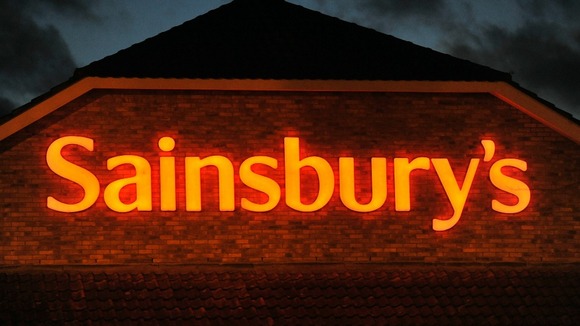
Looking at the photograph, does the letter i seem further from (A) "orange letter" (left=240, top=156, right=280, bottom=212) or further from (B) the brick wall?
(A) "orange letter" (left=240, top=156, right=280, bottom=212)

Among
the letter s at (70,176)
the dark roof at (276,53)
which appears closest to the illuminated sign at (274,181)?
the letter s at (70,176)

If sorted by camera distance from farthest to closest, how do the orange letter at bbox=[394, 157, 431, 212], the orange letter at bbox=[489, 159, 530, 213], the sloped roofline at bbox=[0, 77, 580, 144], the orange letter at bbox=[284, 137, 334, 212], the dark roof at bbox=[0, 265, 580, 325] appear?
the orange letter at bbox=[489, 159, 530, 213]
the orange letter at bbox=[394, 157, 431, 212]
the orange letter at bbox=[284, 137, 334, 212]
the sloped roofline at bbox=[0, 77, 580, 144]
the dark roof at bbox=[0, 265, 580, 325]

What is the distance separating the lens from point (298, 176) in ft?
40.7

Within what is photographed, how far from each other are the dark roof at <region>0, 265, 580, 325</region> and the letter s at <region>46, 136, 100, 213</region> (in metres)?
1.03

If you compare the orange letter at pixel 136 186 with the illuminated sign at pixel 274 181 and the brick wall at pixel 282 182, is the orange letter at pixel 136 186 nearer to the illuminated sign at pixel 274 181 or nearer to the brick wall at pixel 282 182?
the illuminated sign at pixel 274 181

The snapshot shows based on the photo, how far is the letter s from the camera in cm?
1218

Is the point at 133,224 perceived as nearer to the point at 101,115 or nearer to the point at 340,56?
the point at 101,115

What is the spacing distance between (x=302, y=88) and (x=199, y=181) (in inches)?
86.2

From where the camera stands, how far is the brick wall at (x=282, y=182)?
1223 centimetres

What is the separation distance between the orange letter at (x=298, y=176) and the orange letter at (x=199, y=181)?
90cm

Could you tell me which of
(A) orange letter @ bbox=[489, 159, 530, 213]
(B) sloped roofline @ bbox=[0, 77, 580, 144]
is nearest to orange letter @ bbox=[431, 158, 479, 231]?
(A) orange letter @ bbox=[489, 159, 530, 213]

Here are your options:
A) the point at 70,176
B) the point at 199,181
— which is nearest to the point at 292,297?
the point at 199,181

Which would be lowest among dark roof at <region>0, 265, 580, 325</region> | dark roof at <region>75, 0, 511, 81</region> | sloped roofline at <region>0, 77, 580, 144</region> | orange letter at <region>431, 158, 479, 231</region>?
dark roof at <region>0, 265, 580, 325</region>

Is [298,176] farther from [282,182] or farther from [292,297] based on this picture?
[292,297]
